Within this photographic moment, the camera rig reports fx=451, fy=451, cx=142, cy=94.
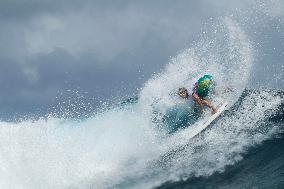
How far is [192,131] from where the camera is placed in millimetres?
20766

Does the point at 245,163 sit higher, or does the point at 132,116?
the point at 132,116

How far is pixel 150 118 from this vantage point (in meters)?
22.3

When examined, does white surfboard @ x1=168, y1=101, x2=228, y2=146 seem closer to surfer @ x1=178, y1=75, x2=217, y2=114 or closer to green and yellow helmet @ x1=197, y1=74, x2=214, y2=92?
surfer @ x1=178, y1=75, x2=217, y2=114

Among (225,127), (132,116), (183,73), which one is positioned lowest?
(225,127)

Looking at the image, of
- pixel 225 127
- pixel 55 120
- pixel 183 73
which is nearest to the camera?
pixel 225 127

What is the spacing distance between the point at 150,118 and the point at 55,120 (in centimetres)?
1396

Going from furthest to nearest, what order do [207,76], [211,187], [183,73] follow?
[183,73] → [207,76] → [211,187]

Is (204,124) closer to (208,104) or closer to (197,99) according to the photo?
(208,104)

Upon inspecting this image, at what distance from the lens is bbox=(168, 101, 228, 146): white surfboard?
2034cm

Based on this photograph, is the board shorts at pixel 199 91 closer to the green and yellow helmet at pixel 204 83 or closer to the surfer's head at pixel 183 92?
the green and yellow helmet at pixel 204 83

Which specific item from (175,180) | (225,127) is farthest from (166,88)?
(175,180)

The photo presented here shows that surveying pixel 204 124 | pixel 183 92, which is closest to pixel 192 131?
pixel 204 124

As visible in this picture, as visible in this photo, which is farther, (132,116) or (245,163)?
(132,116)

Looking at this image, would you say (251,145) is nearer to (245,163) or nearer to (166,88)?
(245,163)
